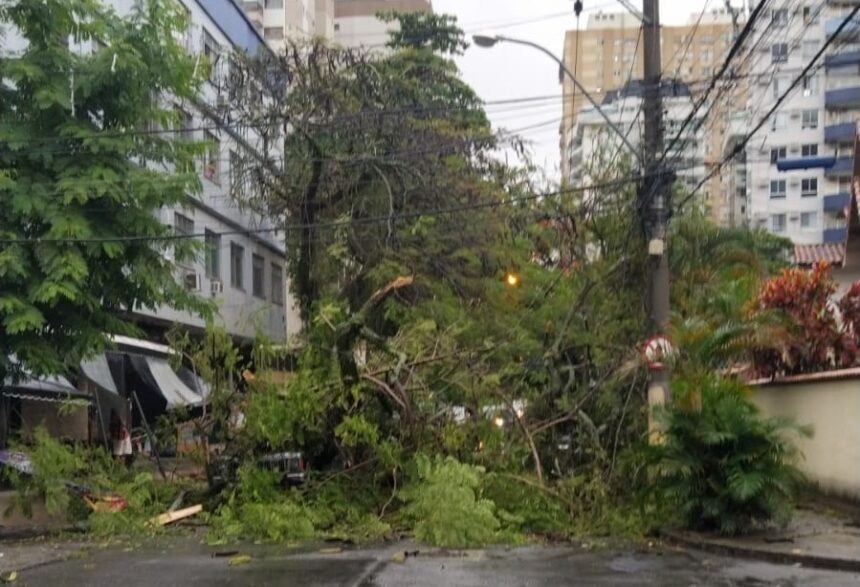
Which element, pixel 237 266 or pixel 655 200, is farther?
pixel 237 266

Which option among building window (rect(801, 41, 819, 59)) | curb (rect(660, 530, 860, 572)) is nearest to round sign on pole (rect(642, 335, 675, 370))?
curb (rect(660, 530, 860, 572))

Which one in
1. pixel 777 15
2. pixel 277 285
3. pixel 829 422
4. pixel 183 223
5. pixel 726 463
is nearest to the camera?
pixel 777 15

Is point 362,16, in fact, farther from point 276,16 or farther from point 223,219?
point 223,219

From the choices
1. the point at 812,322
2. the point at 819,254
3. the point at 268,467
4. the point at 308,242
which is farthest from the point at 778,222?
the point at 268,467

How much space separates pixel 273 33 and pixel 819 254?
122 feet

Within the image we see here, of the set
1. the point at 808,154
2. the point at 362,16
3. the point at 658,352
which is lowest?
the point at 658,352

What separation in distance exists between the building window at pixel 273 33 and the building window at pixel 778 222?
29413 millimetres

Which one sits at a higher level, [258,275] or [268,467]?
[258,275]

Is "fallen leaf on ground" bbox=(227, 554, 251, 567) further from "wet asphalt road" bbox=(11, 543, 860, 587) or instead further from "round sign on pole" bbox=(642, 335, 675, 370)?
"round sign on pole" bbox=(642, 335, 675, 370)

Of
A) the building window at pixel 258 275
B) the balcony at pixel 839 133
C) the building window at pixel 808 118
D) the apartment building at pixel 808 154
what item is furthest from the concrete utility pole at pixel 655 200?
the building window at pixel 808 118

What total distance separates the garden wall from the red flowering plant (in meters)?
0.52

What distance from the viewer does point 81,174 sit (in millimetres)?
19312

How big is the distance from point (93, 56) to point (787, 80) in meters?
45.9

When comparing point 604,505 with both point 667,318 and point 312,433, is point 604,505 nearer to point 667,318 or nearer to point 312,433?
point 667,318
